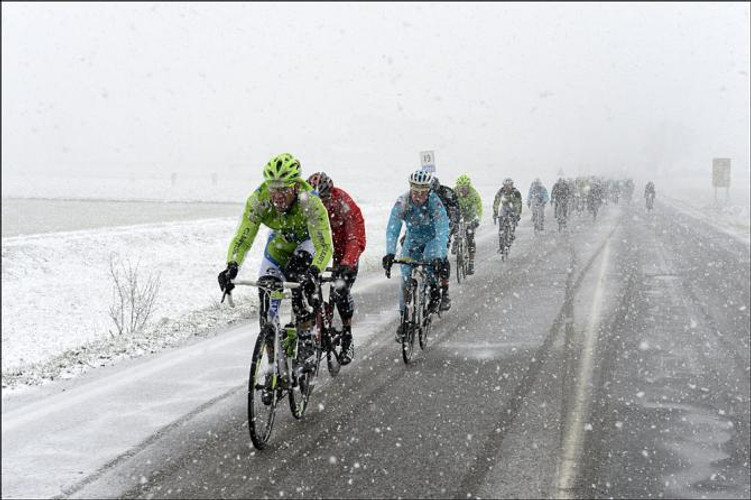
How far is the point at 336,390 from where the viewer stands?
21.1 feet

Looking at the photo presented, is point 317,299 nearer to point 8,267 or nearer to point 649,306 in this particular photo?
point 649,306

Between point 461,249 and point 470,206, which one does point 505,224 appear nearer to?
point 461,249

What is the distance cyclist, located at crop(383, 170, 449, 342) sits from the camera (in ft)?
24.5

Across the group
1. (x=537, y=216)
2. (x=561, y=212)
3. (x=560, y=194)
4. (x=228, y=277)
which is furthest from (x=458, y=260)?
(x=561, y=212)

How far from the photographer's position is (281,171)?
495cm

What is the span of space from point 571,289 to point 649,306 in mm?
1856

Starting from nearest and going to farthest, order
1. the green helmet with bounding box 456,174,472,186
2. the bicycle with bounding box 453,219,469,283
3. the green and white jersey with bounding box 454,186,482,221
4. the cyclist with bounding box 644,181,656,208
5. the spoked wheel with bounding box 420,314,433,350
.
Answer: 1. the spoked wheel with bounding box 420,314,433,350
2. the green helmet with bounding box 456,174,472,186
3. the green and white jersey with bounding box 454,186,482,221
4. the bicycle with bounding box 453,219,469,283
5. the cyclist with bounding box 644,181,656,208

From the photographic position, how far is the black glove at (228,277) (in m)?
4.79

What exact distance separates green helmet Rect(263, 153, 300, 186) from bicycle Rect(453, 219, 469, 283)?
8.62 metres

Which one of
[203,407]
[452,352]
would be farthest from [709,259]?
[203,407]

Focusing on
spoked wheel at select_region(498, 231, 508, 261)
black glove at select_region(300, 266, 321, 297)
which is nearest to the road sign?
spoked wheel at select_region(498, 231, 508, 261)

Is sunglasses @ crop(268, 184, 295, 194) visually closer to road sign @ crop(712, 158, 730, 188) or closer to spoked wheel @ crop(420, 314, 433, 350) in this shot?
spoked wheel @ crop(420, 314, 433, 350)

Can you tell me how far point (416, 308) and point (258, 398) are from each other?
3.06 metres

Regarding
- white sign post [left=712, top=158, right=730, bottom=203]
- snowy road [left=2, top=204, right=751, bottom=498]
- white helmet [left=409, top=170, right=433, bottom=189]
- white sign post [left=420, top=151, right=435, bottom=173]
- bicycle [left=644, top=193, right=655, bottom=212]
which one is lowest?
snowy road [left=2, top=204, right=751, bottom=498]
